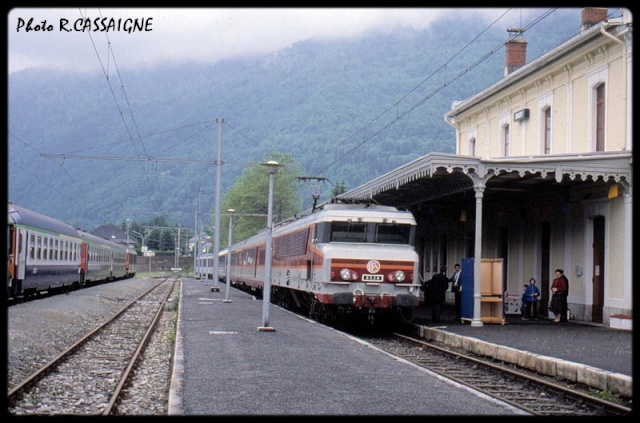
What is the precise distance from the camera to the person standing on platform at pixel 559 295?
67.4 feet

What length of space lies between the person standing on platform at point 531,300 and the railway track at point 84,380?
1077 centimetres

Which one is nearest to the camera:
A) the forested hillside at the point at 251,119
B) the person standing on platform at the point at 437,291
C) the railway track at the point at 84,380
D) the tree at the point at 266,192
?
the railway track at the point at 84,380

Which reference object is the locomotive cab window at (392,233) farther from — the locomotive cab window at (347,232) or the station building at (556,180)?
the station building at (556,180)

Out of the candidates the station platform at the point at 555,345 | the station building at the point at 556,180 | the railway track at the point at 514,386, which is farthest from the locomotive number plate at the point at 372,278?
the station building at the point at 556,180

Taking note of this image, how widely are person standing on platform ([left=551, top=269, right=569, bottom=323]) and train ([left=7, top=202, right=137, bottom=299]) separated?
13799 mm

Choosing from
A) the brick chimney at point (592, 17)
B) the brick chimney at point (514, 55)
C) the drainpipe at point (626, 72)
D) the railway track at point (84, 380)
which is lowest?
the railway track at point (84, 380)

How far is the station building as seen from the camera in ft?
61.2

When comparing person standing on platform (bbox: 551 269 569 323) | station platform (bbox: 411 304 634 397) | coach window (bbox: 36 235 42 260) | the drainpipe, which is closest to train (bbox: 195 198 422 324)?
station platform (bbox: 411 304 634 397)

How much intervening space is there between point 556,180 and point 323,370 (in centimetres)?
940

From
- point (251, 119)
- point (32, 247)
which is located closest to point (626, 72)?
point (32, 247)

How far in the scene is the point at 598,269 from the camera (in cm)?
2000

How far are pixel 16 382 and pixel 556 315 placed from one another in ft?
47.3

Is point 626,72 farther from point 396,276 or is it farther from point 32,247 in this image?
point 32,247
